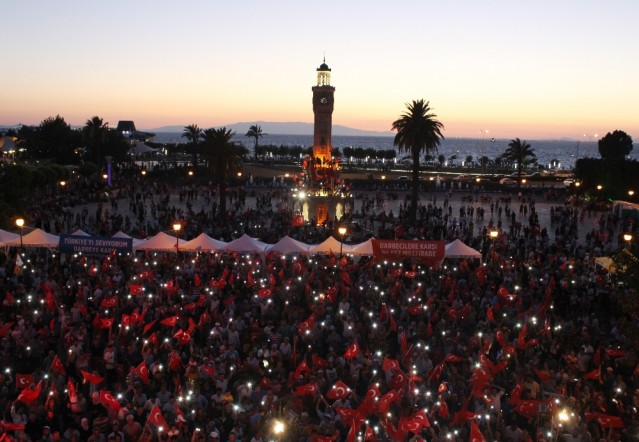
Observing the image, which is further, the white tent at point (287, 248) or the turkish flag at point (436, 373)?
the white tent at point (287, 248)

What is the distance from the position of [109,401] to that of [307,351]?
4.91 meters

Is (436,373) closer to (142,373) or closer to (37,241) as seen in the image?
(142,373)

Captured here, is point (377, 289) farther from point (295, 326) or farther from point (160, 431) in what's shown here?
point (160, 431)

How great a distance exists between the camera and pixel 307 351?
15.7 m

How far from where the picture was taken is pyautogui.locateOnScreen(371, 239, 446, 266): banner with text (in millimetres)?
23562

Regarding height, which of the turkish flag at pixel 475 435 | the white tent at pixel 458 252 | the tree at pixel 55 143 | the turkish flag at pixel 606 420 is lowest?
the turkish flag at pixel 606 420

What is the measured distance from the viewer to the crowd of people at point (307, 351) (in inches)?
478

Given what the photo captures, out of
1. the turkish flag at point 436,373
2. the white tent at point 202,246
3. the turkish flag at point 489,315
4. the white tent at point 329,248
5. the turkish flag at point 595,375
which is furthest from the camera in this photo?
the white tent at point 329,248

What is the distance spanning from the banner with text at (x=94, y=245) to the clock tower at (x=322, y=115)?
3013 cm

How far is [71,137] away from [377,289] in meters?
73.5

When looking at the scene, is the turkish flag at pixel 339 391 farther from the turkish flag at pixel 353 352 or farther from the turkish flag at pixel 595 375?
the turkish flag at pixel 595 375

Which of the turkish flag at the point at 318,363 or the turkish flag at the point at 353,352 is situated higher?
the turkish flag at the point at 353,352

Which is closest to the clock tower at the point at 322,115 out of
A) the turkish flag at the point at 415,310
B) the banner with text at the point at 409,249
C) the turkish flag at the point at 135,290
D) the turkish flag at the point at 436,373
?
the banner with text at the point at 409,249

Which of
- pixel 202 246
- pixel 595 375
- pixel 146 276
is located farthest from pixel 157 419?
pixel 202 246
